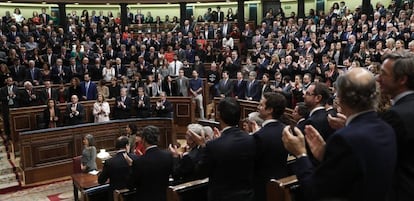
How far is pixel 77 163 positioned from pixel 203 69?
5.28 metres

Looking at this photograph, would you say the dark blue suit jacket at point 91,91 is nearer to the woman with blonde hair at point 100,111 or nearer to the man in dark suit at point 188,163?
the woman with blonde hair at point 100,111

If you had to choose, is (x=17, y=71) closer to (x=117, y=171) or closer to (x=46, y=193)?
(x=46, y=193)

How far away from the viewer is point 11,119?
26.5ft

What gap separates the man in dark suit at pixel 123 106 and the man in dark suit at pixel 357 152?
7417 millimetres

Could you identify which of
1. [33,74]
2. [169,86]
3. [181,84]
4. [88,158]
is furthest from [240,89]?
[33,74]

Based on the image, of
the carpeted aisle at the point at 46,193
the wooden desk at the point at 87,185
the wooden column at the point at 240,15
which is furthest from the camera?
the wooden column at the point at 240,15

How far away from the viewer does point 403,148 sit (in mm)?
1872

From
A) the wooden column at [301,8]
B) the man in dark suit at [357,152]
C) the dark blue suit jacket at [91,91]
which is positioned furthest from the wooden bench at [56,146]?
the wooden column at [301,8]

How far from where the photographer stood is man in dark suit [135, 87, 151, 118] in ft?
29.5

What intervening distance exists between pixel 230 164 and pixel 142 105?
20.7ft

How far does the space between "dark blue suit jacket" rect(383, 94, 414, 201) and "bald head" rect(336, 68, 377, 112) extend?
0.18 metres

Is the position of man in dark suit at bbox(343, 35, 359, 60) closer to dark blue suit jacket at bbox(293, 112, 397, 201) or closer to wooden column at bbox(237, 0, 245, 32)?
wooden column at bbox(237, 0, 245, 32)

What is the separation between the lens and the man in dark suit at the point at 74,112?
8.34m

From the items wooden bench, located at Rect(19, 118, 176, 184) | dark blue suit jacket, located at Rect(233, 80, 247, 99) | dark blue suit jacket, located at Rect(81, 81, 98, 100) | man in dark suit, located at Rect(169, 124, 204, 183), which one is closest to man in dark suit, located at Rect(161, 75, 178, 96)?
dark blue suit jacket, located at Rect(233, 80, 247, 99)
